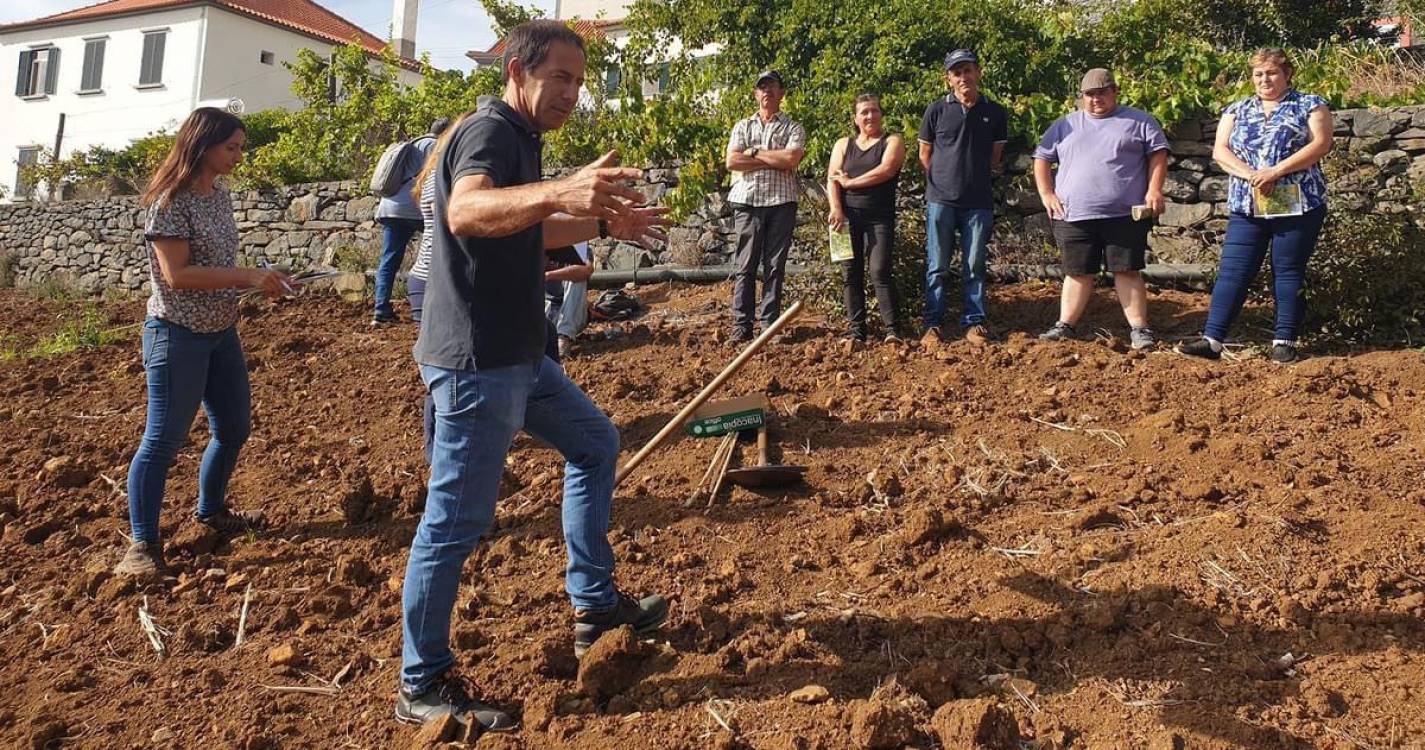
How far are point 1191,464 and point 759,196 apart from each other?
3.22m

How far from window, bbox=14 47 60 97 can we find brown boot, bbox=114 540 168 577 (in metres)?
29.1

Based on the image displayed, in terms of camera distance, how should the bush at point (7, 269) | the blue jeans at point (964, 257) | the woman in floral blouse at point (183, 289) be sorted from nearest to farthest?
the woman in floral blouse at point (183, 289) → the blue jeans at point (964, 257) → the bush at point (7, 269)

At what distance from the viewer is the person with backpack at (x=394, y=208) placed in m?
7.01

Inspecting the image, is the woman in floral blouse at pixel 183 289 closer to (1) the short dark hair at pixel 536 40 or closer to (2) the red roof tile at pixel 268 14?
(1) the short dark hair at pixel 536 40

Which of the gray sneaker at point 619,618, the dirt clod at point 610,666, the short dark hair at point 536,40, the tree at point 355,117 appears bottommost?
the dirt clod at point 610,666

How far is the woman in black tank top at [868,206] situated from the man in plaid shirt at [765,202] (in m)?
0.32

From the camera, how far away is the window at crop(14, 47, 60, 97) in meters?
27.7

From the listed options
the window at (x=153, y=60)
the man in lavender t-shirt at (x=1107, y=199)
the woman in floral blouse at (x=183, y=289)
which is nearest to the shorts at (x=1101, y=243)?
the man in lavender t-shirt at (x=1107, y=199)

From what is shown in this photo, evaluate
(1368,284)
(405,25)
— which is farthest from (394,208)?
(405,25)

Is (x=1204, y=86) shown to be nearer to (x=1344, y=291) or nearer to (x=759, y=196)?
(x=1344, y=291)

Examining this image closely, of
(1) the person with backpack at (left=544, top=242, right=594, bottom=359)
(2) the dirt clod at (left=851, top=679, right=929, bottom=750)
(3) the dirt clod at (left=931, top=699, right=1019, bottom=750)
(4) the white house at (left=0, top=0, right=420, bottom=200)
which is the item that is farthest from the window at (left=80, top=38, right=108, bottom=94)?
(3) the dirt clod at (left=931, top=699, right=1019, bottom=750)

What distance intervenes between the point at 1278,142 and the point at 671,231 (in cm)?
492

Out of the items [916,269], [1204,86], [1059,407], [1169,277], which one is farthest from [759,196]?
[1204,86]

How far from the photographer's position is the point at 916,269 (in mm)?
6805
